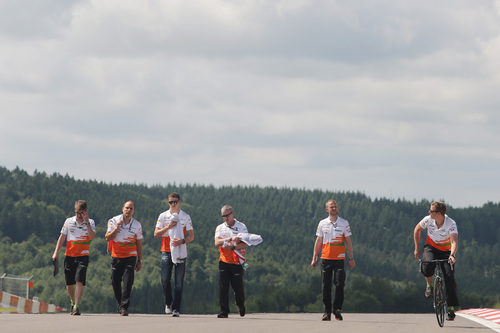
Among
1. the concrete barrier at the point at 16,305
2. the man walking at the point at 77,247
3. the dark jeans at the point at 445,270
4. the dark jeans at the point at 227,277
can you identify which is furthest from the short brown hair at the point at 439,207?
the concrete barrier at the point at 16,305

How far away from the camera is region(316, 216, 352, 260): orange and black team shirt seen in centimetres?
1842

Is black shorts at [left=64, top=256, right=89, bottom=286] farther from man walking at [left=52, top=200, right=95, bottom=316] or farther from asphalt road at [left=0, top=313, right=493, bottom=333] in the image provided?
asphalt road at [left=0, top=313, right=493, bottom=333]

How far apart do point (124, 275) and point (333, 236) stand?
13.3ft

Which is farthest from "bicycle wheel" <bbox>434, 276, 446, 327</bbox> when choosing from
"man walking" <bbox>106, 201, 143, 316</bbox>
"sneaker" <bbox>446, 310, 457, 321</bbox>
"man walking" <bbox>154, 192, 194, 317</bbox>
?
"man walking" <bbox>106, 201, 143, 316</bbox>

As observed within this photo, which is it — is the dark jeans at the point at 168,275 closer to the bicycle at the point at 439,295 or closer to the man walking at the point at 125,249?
the man walking at the point at 125,249

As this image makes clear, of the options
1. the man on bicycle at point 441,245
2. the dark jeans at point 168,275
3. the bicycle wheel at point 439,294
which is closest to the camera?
the bicycle wheel at point 439,294

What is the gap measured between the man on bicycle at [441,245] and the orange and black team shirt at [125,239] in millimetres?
5165

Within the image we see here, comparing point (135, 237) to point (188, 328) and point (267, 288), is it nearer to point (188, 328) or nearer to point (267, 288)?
point (188, 328)

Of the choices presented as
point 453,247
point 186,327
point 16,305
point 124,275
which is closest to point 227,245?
point 124,275

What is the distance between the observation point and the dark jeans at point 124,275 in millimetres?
17766

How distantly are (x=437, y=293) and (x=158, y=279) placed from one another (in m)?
155

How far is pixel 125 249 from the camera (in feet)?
58.7

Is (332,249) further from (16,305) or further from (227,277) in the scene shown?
(16,305)

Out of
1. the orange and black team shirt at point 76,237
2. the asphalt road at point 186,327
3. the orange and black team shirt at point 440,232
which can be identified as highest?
the orange and black team shirt at point 440,232
